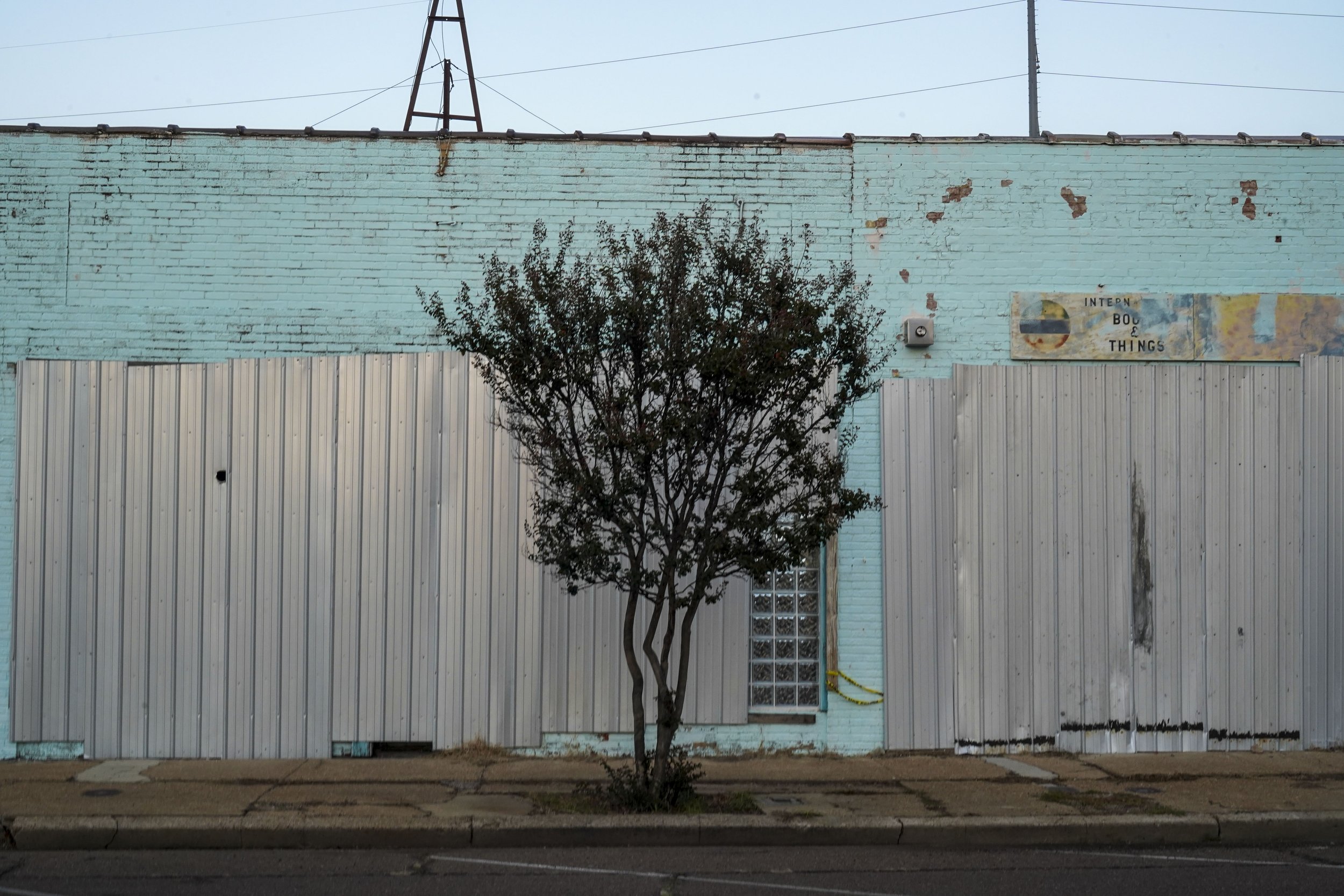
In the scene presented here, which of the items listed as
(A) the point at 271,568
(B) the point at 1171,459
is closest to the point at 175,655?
(A) the point at 271,568

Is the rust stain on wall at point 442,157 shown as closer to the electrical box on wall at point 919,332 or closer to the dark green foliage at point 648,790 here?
the electrical box on wall at point 919,332

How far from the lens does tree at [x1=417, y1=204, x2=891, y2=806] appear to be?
8406 mm

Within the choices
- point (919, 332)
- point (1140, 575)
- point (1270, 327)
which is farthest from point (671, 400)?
point (1270, 327)

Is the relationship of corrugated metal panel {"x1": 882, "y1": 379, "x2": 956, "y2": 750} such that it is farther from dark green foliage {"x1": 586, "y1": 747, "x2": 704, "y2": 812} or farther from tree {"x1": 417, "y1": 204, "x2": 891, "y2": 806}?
dark green foliage {"x1": 586, "y1": 747, "x2": 704, "y2": 812}

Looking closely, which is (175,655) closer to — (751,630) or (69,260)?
(69,260)

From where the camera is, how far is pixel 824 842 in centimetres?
831

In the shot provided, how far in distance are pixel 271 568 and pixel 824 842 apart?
5.46m

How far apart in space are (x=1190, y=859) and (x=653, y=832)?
11.1 ft

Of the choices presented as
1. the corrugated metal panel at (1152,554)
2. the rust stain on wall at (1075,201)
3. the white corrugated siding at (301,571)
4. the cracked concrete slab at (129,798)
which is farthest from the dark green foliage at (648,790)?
the rust stain on wall at (1075,201)

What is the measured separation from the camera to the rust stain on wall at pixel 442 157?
37.0 ft

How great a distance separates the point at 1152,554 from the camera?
11.4 meters

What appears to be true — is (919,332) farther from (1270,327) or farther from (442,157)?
(442,157)

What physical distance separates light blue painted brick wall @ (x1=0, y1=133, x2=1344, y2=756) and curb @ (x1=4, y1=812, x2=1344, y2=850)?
2800mm

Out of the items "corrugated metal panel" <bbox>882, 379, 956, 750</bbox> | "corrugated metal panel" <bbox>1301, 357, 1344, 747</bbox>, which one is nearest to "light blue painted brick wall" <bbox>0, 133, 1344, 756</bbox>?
"corrugated metal panel" <bbox>882, 379, 956, 750</bbox>
